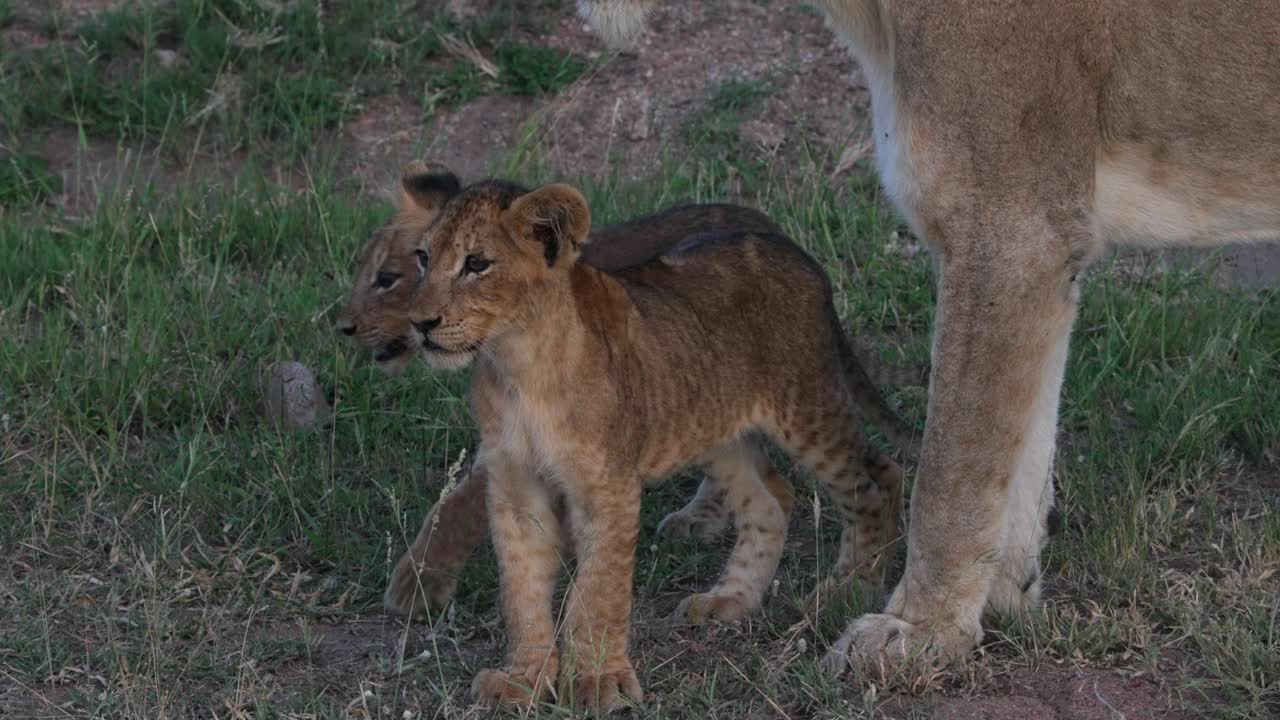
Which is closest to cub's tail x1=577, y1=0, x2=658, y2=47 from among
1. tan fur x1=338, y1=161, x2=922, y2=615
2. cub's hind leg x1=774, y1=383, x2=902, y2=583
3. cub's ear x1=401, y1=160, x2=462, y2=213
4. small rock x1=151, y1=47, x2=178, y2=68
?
tan fur x1=338, y1=161, x2=922, y2=615

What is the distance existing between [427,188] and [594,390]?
2.42 feet

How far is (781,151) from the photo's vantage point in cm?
718

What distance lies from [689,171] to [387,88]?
1401 mm

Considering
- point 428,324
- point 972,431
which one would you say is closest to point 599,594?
point 428,324

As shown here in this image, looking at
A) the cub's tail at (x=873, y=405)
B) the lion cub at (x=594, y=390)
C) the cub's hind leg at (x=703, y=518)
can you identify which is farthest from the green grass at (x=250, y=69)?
the lion cub at (x=594, y=390)

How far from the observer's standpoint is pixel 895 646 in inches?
159

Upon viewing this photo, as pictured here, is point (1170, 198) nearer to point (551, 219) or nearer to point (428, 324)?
point (551, 219)

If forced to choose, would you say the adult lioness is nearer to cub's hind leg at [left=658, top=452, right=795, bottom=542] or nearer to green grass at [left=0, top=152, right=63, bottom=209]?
cub's hind leg at [left=658, top=452, right=795, bottom=542]

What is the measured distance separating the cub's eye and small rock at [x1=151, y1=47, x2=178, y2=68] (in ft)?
13.5

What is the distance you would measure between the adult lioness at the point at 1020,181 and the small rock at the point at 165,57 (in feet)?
13.4

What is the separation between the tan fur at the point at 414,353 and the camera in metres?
4.39

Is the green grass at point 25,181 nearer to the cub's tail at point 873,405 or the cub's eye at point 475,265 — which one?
the cub's tail at point 873,405

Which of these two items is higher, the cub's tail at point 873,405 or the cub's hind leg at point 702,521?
the cub's tail at point 873,405

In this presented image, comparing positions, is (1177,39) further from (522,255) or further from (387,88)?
(387,88)
